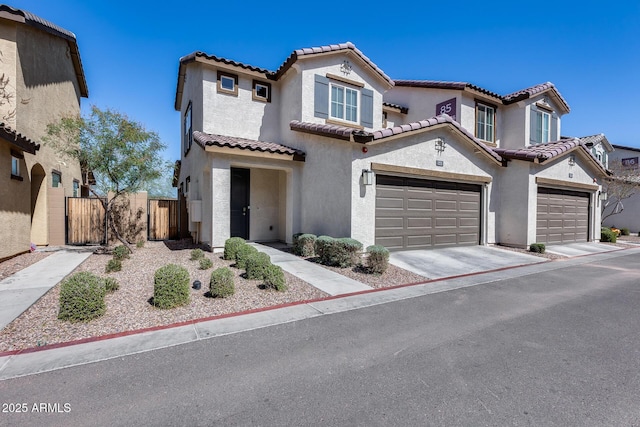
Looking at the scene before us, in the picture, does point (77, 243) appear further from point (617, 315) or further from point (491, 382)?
point (617, 315)

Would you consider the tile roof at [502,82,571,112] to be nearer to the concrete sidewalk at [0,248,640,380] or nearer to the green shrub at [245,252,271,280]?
the concrete sidewalk at [0,248,640,380]

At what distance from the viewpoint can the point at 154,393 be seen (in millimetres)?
2902

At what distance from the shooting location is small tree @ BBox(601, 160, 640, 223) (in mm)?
19938

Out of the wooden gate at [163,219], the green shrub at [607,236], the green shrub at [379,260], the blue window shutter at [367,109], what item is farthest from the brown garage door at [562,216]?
the wooden gate at [163,219]

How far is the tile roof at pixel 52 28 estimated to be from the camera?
9672mm

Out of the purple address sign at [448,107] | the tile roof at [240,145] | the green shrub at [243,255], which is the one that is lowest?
the green shrub at [243,255]

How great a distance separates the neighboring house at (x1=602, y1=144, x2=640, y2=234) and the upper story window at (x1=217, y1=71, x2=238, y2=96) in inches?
1075

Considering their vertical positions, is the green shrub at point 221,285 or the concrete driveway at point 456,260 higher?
the green shrub at point 221,285

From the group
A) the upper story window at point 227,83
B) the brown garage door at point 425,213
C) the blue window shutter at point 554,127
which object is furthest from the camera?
the blue window shutter at point 554,127

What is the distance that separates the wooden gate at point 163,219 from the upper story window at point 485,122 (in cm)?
1639

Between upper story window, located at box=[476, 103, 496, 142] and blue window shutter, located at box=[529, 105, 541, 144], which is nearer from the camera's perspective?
upper story window, located at box=[476, 103, 496, 142]

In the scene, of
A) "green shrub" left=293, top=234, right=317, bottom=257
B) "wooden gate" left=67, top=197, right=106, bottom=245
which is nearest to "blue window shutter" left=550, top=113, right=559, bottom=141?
"green shrub" left=293, top=234, right=317, bottom=257

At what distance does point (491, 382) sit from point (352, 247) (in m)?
5.28

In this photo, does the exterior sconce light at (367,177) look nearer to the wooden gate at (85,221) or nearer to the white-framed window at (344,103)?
the white-framed window at (344,103)
